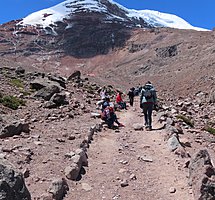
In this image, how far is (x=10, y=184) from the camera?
5.30m

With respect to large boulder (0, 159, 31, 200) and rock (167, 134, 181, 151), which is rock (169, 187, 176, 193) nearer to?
rock (167, 134, 181, 151)

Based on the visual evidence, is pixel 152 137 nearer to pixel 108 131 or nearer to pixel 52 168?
pixel 108 131

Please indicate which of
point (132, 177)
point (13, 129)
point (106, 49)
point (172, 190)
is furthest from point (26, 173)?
point (106, 49)

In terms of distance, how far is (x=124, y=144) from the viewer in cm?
1221

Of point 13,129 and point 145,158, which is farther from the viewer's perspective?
point 13,129

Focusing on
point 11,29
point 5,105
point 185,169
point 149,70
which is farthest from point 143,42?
point 185,169

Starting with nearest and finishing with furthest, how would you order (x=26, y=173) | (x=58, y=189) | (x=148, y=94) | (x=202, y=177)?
1. (x=58, y=189)
2. (x=202, y=177)
3. (x=26, y=173)
4. (x=148, y=94)

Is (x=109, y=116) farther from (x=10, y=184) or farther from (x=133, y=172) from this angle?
(x=10, y=184)

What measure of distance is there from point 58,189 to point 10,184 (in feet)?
6.34

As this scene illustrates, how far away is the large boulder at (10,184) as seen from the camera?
5.16 meters

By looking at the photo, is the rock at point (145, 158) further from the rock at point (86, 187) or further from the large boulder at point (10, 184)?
the large boulder at point (10, 184)

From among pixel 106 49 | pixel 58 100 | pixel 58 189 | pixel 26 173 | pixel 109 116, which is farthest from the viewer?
pixel 106 49

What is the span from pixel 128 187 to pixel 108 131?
6676 mm

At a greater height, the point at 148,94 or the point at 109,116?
the point at 148,94
